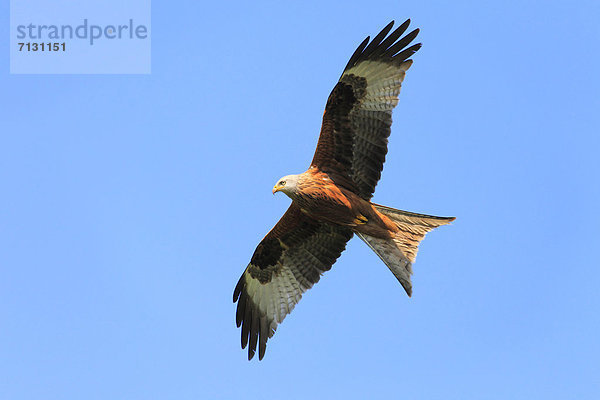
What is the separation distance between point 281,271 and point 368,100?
3.33 m

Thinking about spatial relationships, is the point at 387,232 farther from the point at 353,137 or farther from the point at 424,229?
the point at 353,137

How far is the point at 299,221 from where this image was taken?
1342 cm

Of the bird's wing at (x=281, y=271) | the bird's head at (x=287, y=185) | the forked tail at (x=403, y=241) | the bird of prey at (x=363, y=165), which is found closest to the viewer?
the bird's head at (x=287, y=185)

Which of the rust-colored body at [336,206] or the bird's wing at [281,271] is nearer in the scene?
the rust-colored body at [336,206]

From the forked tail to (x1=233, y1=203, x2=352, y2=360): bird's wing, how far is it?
0.80 m

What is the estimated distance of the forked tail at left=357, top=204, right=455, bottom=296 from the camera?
41.9 ft

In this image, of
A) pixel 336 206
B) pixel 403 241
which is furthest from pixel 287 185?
pixel 403 241

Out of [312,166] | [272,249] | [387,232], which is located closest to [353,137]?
[312,166]

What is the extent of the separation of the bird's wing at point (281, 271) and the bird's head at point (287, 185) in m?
1.12

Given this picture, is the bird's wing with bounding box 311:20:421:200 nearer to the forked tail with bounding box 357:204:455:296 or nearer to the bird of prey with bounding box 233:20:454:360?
the bird of prey with bounding box 233:20:454:360

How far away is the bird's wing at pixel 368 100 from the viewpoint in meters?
12.5

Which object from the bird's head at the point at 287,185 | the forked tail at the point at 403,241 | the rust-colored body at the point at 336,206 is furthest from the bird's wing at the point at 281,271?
the bird's head at the point at 287,185

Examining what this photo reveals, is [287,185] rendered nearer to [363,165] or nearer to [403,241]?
[363,165]

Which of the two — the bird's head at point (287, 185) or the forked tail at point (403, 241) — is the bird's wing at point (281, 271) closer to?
the forked tail at point (403, 241)
